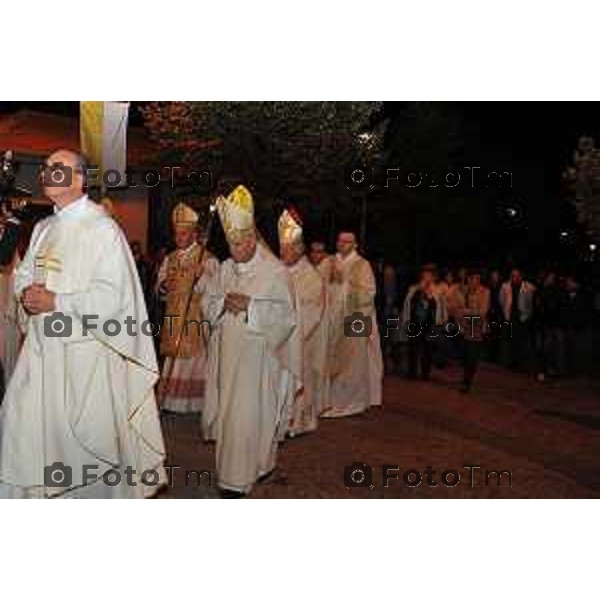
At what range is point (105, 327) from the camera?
5.95 m

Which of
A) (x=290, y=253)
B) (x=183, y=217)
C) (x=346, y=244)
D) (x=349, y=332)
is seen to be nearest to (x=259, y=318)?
(x=290, y=253)

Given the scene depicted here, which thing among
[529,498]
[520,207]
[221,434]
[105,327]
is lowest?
[529,498]

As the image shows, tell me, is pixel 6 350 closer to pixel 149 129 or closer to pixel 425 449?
pixel 425 449

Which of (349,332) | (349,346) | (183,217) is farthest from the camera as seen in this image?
(349,346)

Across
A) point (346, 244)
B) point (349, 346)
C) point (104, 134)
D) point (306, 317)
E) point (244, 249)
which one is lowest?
point (349, 346)

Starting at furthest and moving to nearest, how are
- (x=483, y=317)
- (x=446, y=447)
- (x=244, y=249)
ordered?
(x=483, y=317), (x=446, y=447), (x=244, y=249)

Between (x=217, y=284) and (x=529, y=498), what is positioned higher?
(x=217, y=284)

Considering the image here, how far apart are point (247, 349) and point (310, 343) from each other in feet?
12.2

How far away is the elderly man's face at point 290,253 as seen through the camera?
10.0 meters

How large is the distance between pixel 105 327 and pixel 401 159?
15.8 meters

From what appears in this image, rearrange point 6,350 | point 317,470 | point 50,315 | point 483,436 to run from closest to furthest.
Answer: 1. point 50,315
2. point 317,470
3. point 6,350
4. point 483,436

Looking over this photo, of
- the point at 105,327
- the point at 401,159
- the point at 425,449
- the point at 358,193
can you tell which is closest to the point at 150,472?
the point at 105,327

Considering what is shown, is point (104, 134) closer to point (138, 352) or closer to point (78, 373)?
point (138, 352)

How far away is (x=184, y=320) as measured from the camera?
428 inches
